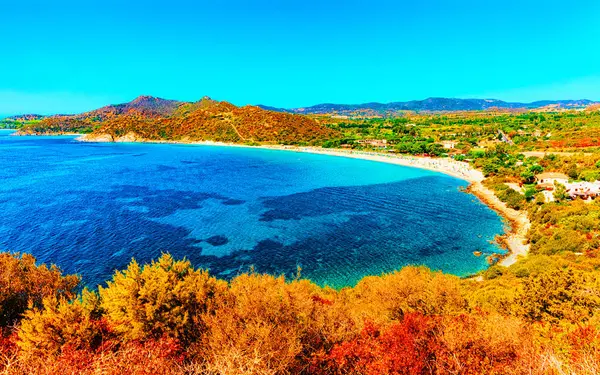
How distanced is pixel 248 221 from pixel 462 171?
59.7 m

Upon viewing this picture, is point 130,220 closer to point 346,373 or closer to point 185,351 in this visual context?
point 185,351

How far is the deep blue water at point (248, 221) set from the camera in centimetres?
2952

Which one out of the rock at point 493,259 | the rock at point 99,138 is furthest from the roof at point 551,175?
the rock at point 99,138

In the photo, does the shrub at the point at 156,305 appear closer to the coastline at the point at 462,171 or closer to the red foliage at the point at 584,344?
the red foliage at the point at 584,344

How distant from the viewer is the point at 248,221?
4131 centimetres

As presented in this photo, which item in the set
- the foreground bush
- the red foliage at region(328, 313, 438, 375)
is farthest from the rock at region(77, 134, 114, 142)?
the red foliage at region(328, 313, 438, 375)

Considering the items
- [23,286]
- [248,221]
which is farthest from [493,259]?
[23,286]

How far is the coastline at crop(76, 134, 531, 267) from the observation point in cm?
3341

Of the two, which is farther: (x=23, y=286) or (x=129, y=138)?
(x=129, y=138)

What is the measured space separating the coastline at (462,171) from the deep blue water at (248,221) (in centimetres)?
192

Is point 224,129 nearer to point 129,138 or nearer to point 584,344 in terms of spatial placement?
point 129,138

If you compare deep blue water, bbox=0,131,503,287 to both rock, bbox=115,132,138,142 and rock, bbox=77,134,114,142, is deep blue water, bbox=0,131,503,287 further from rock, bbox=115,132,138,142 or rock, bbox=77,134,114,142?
rock, bbox=77,134,114,142

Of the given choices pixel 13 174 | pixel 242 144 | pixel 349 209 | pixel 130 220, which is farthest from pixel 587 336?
pixel 242 144

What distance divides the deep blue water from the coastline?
1.92m
